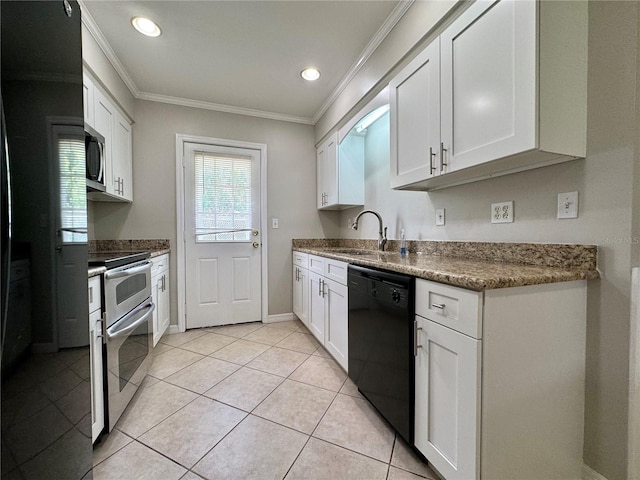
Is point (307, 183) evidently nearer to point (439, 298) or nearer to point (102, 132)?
point (102, 132)

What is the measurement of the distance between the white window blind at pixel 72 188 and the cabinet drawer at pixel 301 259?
80.9 inches

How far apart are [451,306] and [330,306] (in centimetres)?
127

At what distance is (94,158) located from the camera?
1.86m

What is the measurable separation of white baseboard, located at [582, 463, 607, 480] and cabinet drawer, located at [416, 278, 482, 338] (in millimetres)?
840

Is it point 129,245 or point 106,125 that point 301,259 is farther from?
point 106,125

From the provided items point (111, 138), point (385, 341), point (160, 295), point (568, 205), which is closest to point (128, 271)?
point (160, 295)

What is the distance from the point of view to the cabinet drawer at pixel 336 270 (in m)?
1.87

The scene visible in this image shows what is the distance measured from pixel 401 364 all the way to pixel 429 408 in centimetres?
20

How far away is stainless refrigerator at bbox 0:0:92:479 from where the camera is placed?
556 millimetres

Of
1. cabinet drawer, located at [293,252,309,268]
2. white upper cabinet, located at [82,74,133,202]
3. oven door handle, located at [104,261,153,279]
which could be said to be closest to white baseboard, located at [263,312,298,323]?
cabinet drawer, located at [293,252,309,268]

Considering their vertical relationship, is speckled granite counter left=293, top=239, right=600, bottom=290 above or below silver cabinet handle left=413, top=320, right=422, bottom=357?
above

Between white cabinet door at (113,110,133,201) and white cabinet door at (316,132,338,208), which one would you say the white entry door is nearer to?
white cabinet door at (113,110,133,201)

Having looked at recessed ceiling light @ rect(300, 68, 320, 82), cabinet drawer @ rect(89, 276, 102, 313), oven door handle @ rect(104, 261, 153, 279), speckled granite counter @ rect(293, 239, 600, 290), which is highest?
recessed ceiling light @ rect(300, 68, 320, 82)

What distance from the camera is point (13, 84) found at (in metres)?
0.56
